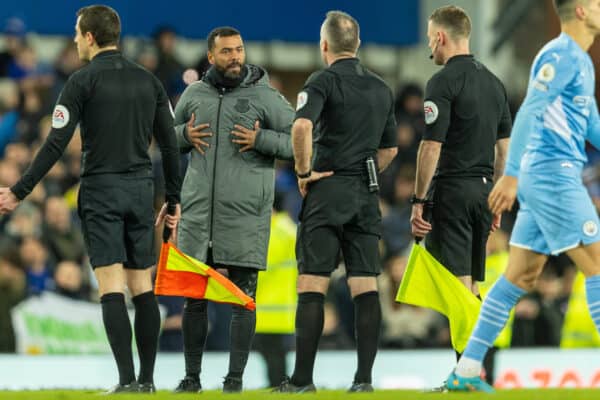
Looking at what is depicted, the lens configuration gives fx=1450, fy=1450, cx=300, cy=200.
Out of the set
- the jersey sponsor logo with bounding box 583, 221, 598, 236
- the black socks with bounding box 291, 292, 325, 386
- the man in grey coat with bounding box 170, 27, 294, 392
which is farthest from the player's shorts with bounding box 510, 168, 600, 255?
the man in grey coat with bounding box 170, 27, 294, 392

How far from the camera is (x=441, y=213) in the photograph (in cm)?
909

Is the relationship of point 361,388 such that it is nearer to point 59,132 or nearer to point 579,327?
point 59,132

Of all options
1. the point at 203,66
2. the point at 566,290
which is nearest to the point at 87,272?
the point at 203,66

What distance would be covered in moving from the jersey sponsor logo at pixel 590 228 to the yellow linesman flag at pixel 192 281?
234cm

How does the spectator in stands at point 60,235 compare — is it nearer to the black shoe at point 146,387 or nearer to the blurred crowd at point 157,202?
the blurred crowd at point 157,202

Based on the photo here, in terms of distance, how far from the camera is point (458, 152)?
9070 millimetres

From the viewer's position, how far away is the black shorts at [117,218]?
841cm

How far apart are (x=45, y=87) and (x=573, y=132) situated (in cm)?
1030

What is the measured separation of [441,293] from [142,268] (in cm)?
190

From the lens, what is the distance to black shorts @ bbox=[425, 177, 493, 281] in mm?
9070

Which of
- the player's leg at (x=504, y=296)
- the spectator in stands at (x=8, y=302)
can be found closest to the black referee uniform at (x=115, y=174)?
the player's leg at (x=504, y=296)

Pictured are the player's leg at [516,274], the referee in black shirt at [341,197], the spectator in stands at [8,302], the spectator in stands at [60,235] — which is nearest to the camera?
the player's leg at [516,274]

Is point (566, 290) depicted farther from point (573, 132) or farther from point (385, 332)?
point (573, 132)

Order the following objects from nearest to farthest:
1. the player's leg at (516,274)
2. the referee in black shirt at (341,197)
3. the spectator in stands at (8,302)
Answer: the player's leg at (516,274) → the referee in black shirt at (341,197) → the spectator in stands at (8,302)
